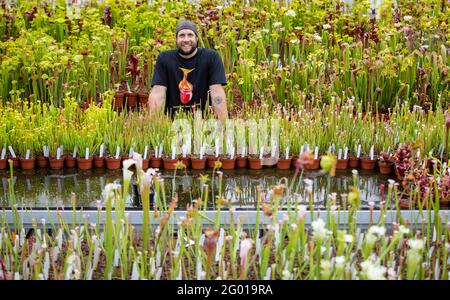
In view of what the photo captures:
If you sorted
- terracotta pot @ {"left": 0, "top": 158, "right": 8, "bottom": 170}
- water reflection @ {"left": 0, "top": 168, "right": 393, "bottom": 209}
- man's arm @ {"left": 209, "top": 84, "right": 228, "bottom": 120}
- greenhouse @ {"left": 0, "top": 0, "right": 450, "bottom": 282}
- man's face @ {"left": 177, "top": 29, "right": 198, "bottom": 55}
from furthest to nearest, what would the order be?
man's face @ {"left": 177, "top": 29, "right": 198, "bottom": 55} → man's arm @ {"left": 209, "top": 84, "right": 228, "bottom": 120} → terracotta pot @ {"left": 0, "top": 158, "right": 8, "bottom": 170} → water reflection @ {"left": 0, "top": 168, "right": 393, "bottom": 209} → greenhouse @ {"left": 0, "top": 0, "right": 450, "bottom": 282}

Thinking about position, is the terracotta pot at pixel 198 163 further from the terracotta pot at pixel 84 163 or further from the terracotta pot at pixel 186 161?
the terracotta pot at pixel 84 163

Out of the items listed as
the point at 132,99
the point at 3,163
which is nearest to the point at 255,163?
the point at 3,163

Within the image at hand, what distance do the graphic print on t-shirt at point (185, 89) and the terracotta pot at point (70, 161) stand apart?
133 cm

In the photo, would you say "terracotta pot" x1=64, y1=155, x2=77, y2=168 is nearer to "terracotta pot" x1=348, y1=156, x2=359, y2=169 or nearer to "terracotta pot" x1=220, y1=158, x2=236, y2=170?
"terracotta pot" x1=220, y1=158, x2=236, y2=170

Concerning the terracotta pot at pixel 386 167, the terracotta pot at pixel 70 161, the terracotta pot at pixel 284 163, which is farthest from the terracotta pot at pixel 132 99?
the terracotta pot at pixel 386 167

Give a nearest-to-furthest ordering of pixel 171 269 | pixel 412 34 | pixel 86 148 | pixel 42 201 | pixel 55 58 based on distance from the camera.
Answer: pixel 171 269 → pixel 42 201 → pixel 86 148 → pixel 55 58 → pixel 412 34

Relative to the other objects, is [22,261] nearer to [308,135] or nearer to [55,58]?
[308,135]

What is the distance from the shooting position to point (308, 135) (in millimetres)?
6500

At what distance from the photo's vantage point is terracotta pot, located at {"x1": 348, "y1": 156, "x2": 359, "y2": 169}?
6.37 m

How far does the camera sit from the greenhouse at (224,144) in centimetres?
409

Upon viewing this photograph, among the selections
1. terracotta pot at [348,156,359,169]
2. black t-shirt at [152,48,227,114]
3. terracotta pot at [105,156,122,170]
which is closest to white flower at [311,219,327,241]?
terracotta pot at [348,156,359,169]

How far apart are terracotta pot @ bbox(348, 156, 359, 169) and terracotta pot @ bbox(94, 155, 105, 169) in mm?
1643

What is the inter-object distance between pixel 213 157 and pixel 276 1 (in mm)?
4369
